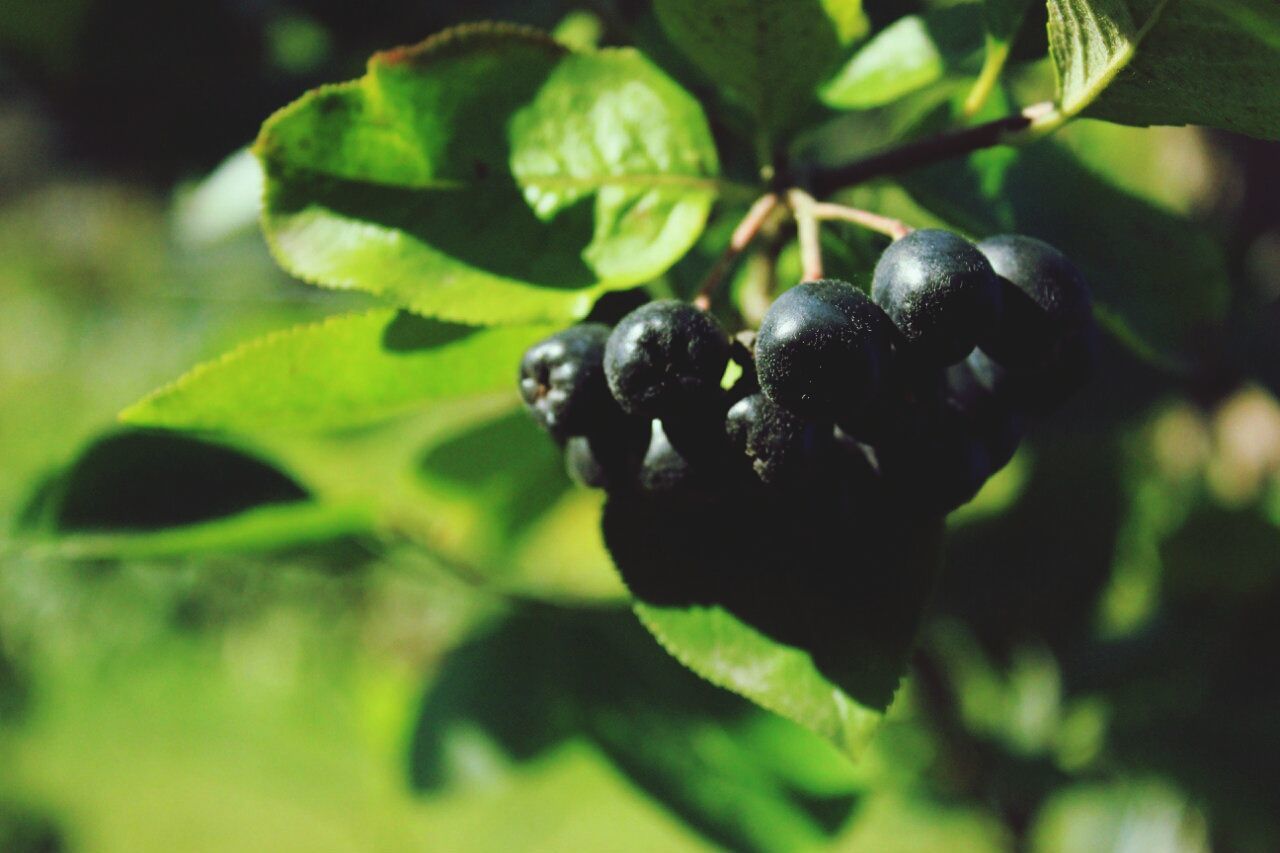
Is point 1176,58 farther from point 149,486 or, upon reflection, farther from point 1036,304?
point 149,486

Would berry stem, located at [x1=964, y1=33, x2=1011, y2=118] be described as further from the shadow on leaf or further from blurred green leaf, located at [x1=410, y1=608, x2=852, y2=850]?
blurred green leaf, located at [x1=410, y1=608, x2=852, y2=850]

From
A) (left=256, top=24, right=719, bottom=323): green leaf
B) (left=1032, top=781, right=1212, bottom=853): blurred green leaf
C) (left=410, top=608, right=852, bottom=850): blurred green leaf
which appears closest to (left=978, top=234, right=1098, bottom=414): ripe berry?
(left=256, top=24, right=719, bottom=323): green leaf

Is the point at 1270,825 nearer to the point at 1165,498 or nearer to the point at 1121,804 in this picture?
the point at 1121,804

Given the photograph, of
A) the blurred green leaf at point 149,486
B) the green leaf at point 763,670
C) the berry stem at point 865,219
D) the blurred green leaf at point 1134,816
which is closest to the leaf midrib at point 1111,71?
the berry stem at point 865,219

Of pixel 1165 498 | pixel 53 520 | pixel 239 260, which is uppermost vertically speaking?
pixel 53 520

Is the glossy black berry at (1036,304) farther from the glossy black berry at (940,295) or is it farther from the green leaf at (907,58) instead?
the green leaf at (907,58)

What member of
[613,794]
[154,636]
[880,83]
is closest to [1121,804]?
[880,83]
